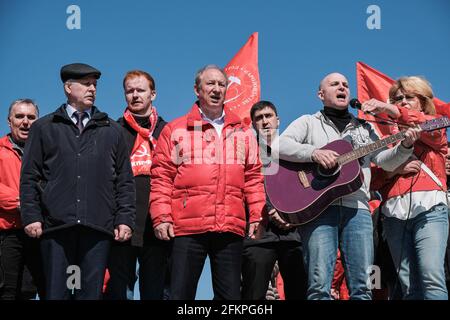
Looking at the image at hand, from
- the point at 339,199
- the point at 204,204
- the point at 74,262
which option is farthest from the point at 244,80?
the point at 74,262

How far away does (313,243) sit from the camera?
5.80m

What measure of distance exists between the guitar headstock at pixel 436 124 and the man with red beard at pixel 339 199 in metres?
0.10

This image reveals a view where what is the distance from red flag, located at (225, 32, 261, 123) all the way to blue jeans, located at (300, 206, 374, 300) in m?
4.28

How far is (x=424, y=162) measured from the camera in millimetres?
6410

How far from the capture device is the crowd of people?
5.61m

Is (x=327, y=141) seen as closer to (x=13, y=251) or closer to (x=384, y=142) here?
(x=384, y=142)

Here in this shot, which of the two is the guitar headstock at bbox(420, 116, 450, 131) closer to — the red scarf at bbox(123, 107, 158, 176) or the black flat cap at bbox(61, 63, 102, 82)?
the red scarf at bbox(123, 107, 158, 176)

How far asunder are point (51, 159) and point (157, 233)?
3.50ft

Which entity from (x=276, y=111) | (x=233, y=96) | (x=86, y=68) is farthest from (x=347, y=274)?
(x=233, y=96)

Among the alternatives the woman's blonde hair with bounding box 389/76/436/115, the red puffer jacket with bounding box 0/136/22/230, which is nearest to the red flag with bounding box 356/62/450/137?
the woman's blonde hair with bounding box 389/76/436/115

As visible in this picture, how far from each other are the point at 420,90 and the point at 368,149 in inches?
37.1

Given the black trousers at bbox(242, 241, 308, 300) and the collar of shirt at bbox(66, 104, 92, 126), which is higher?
the collar of shirt at bbox(66, 104, 92, 126)
